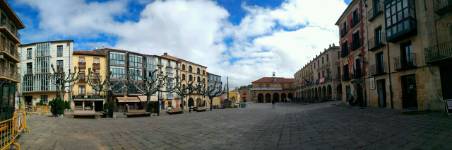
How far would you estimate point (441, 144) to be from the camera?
6031 millimetres

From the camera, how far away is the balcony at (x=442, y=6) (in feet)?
44.9

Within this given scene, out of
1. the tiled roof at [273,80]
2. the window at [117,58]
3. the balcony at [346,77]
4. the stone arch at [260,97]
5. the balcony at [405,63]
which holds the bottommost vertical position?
the stone arch at [260,97]

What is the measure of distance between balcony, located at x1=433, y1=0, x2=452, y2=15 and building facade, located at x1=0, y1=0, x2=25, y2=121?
30.7 meters

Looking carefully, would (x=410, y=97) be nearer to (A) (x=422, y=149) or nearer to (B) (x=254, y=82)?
(A) (x=422, y=149)

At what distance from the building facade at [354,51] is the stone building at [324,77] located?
1482cm

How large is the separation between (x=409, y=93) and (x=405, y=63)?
221 centimetres

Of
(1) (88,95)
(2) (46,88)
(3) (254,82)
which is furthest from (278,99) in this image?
(2) (46,88)

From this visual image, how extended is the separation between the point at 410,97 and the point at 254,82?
68.8m

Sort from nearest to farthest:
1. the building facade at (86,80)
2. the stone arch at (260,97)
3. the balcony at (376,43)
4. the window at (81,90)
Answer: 1. the balcony at (376,43)
2. the building facade at (86,80)
3. the window at (81,90)
4. the stone arch at (260,97)

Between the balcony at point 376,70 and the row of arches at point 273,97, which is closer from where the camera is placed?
the balcony at point 376,70

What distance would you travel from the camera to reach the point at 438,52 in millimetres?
14547

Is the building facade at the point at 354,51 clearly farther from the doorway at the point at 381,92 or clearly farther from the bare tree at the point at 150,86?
the bare tree at the point at 150,86

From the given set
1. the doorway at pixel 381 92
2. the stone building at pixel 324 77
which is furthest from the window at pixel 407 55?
the stone building at pixel 324 77

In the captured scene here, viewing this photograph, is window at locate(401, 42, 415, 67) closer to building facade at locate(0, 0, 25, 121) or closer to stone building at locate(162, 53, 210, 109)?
building facade at locate(0, 0, 25, 121)
